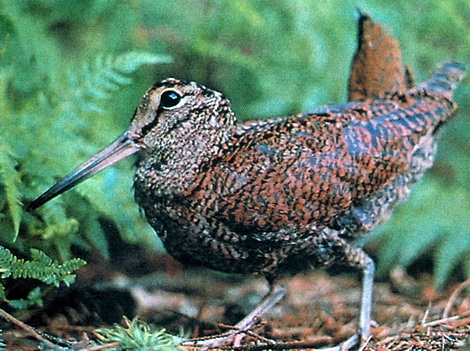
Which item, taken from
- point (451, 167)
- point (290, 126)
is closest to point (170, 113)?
point (290, 126)

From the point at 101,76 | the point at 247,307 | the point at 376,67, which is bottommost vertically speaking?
the point at 247,307

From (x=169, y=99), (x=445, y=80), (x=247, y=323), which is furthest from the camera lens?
(x=445, y=80)

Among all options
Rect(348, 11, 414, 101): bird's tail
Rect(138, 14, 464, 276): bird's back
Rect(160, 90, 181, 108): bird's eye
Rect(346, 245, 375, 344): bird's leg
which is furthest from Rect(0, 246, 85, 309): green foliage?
Rect(348, 11, 414, 101): bird's tail

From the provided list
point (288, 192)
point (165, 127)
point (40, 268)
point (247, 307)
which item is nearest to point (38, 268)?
point (40, 268)

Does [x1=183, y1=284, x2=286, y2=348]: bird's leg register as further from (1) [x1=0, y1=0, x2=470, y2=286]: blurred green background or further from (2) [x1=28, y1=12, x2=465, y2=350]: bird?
(1) [x1=0, y1=0, x2=470, y2=286]: blurred green background

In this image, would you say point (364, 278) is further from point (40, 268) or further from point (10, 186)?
point (10, 186)

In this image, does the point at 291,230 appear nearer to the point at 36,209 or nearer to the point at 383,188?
the point at 383,188
